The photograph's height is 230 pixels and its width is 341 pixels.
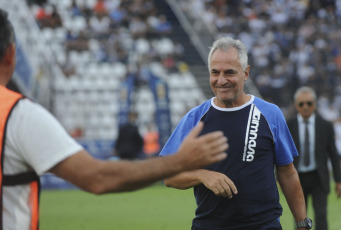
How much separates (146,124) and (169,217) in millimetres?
11746

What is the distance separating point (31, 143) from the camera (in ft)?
10.0

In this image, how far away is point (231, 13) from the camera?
3244 cm

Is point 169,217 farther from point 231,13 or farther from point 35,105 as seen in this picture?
point 231,13

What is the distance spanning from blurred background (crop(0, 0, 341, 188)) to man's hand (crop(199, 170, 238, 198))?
18.0 m

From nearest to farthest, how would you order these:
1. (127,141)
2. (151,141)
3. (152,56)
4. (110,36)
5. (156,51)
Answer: (127,141) < (151,141) < (152,56) < (156,51) < (110,36)

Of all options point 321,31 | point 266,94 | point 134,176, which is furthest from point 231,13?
point 134,176

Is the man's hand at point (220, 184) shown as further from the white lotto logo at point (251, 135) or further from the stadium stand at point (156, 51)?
the stadium stand at point (156, 51)

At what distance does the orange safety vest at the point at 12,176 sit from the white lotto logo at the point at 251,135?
229cm

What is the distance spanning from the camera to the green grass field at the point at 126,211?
12.8 m

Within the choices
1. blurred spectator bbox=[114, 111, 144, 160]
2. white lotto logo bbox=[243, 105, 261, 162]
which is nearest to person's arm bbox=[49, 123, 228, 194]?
white lotto logo bbox=[243, 105, 261, 162]

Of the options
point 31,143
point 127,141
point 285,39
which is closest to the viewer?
point 31,143

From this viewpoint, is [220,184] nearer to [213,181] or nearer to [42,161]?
[213,181]

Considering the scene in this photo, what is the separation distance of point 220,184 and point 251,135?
1.82 feet

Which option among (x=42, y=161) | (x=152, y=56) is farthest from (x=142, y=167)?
(x=152, y=56)
